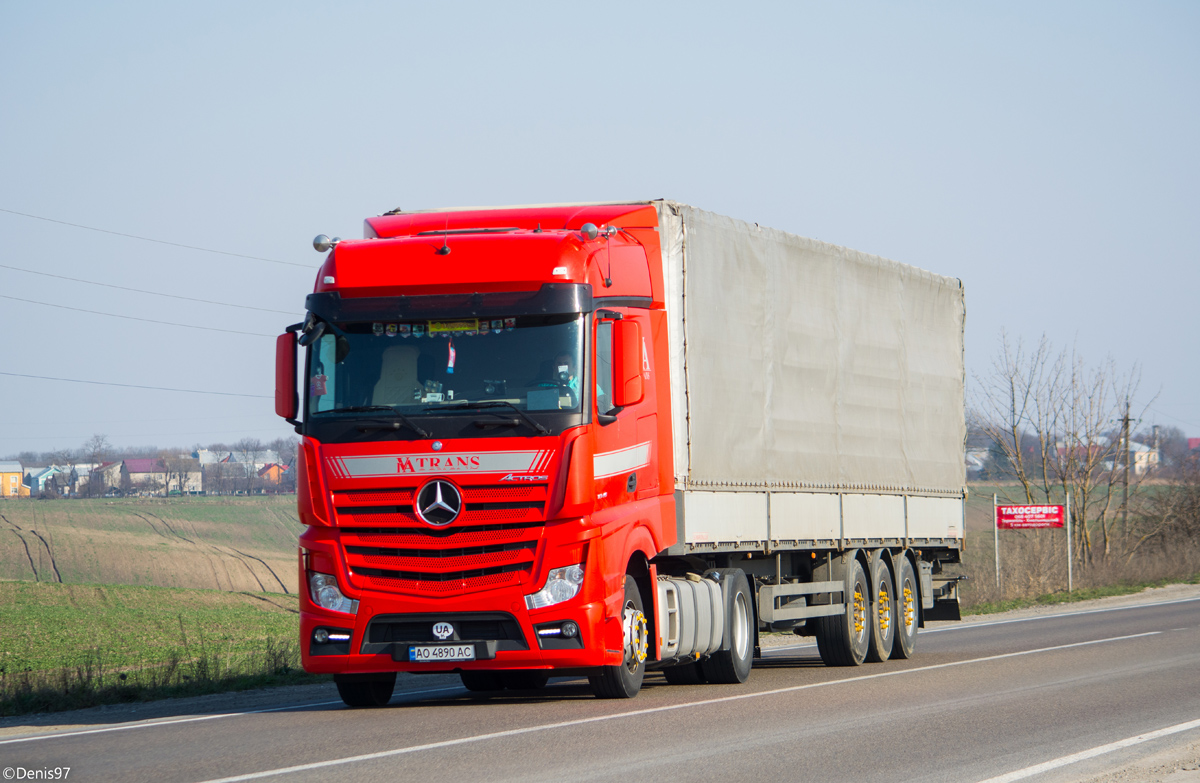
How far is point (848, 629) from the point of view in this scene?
16.3 meters

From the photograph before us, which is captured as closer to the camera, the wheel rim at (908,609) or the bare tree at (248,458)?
the wheel rim at (908,609)

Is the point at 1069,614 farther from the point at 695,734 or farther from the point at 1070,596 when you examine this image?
the point at 695,734

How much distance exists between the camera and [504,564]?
35.0 feet

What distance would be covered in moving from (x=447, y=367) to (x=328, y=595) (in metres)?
2.06

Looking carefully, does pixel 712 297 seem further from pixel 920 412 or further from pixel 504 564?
pixel 920 412

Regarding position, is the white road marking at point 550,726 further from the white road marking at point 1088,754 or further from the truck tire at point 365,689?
the white road marking at point 1088,754

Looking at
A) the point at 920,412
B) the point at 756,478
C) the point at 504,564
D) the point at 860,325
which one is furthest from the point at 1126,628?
the point at 504,564

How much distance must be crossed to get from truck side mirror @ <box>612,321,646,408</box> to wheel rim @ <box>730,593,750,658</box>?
3.73 metres

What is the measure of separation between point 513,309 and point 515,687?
4.52 metres

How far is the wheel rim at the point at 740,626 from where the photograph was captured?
45.8 ft

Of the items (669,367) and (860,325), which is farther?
(860,325)

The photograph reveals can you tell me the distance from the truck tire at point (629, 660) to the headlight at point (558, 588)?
→ 0.86 m

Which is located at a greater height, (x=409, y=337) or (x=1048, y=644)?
(x=409, y=337)

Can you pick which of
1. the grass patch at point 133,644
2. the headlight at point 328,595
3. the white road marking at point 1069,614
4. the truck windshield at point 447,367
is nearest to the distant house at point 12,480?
the grass patch at point 133,644
